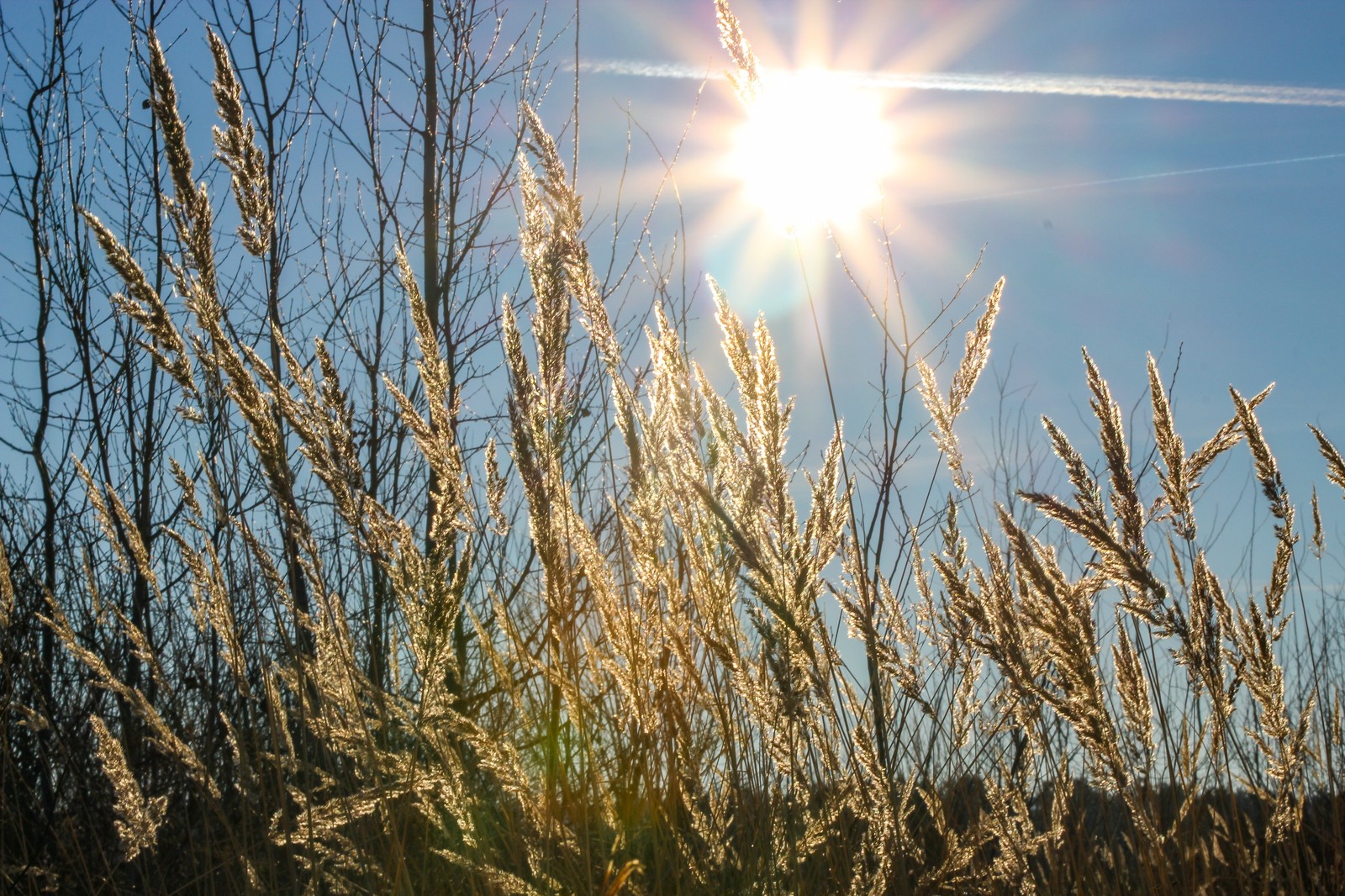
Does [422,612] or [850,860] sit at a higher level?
[422,612]

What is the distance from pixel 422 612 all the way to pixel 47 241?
4.54m

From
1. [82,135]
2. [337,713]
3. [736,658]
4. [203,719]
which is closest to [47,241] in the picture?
[82,135]

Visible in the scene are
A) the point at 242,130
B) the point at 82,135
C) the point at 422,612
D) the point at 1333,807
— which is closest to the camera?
the point at 422,612

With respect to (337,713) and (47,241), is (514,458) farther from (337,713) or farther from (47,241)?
(47,241)

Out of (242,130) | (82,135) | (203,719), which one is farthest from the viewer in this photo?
(82,135)

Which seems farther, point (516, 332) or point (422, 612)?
point (516, 332)

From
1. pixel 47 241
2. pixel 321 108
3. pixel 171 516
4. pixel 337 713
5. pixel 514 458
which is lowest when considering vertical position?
pixel 337 713

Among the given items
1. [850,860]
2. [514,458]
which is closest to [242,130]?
[514,458]

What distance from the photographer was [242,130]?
58.1 inches

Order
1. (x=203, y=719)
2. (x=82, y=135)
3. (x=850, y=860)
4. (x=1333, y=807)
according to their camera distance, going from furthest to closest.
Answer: (x=82, y=135), (x=203, y=719), (x=1333, y=807), (x=850, y=860)

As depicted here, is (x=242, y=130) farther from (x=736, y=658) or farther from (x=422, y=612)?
(x=736, y=658)

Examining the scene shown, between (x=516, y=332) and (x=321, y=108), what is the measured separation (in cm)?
359

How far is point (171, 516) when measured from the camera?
4.63 meters

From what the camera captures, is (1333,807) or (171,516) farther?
(171,516)
